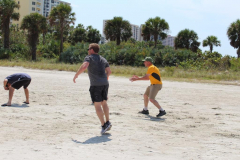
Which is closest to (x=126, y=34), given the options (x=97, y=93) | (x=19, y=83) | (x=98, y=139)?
(x=19, y=83)

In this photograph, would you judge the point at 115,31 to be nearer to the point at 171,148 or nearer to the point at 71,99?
the point at 71,99

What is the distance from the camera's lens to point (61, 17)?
146 ft

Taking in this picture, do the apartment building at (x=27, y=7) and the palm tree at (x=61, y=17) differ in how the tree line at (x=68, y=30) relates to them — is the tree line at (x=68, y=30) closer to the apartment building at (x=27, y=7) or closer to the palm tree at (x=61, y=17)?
the palm tree at (x=61, y=17)

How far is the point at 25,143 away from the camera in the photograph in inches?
206

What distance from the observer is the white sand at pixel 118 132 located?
4863mm

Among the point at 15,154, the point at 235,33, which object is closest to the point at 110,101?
the point at 15,154

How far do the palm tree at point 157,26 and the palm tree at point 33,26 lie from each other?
18.8 meters

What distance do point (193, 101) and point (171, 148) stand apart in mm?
6767

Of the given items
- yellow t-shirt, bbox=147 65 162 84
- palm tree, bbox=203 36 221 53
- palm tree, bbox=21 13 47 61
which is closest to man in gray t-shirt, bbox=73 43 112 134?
yellow t-shirt, bbox=147 65 162 84

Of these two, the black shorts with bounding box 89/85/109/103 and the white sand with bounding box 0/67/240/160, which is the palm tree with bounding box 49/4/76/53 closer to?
the white sand with bounding box 0/67/240/160

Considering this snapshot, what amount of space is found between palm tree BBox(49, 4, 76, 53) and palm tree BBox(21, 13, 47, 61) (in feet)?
5.58

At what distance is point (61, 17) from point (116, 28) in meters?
11.3

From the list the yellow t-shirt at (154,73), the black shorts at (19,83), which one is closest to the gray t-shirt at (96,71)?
the yellow t-shirt at (154,73)

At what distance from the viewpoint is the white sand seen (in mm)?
4863
